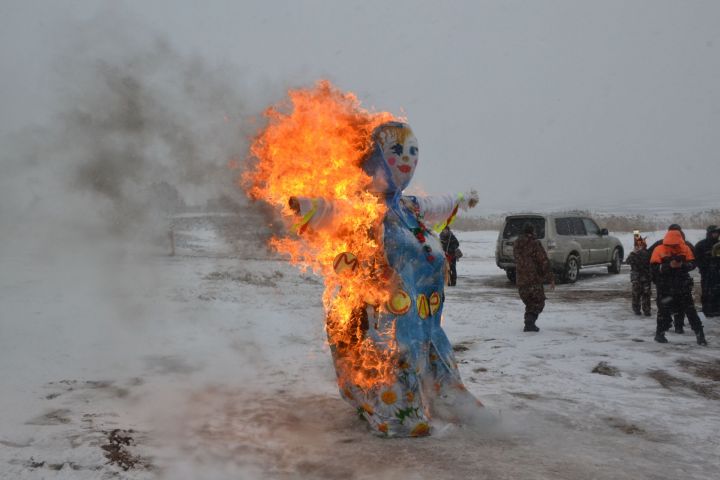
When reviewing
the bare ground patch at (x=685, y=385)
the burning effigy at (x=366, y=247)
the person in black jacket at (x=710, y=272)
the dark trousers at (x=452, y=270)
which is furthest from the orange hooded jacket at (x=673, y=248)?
the dark trousers at (x=452, y=270)

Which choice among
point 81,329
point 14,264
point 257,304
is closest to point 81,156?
point 81,329

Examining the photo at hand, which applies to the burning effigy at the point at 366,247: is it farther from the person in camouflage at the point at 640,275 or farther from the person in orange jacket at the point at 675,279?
the person in camouflage at the point at 640,275

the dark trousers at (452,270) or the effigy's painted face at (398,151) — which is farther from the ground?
the effigy's painted face at (398,151)

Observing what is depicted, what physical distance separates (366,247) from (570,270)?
41.4ft

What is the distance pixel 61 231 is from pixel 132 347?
2.95 m

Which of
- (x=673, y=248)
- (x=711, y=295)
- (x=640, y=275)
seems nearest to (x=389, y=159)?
(x=673, y=248)

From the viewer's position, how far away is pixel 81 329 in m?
7.85

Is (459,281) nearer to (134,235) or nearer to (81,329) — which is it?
(134,235)

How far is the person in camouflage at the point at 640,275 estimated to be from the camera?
31.2 ft

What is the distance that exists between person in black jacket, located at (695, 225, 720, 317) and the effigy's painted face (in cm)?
700

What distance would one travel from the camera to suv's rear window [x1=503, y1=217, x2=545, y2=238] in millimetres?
15586

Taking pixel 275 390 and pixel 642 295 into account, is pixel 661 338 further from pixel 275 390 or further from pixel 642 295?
pixel 275 390

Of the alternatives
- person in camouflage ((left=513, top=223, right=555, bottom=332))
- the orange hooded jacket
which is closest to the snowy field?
person in camouflage ((left=513, top=223, right=555, bottom=332))

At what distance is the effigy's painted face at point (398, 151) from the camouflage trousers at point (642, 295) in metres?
7.05
